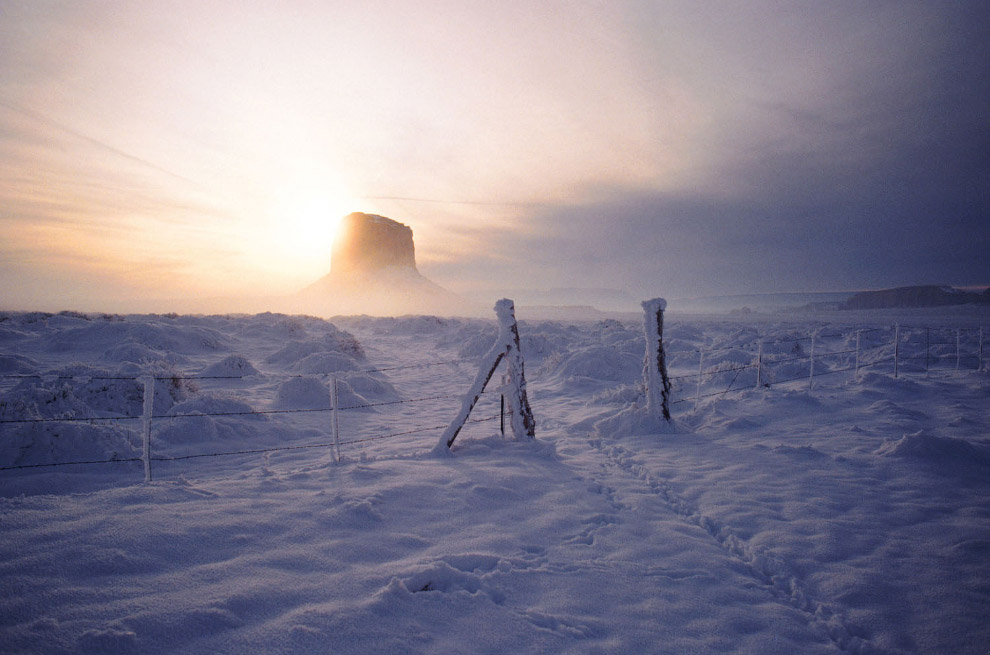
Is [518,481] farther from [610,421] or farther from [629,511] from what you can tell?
[610,421]

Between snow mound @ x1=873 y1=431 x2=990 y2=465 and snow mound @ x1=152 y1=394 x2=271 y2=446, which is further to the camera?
snow mound @ x1=152 y1=394 x2=271 y2=446

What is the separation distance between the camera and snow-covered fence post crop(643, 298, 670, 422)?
27.2 feet

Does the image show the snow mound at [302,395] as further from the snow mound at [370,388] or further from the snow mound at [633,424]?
the snow mound at [633,424]

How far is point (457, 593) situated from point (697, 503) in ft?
10.9

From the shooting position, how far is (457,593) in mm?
3207

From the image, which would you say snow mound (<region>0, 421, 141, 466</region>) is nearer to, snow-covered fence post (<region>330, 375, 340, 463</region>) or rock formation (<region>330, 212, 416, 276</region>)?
snow-covered fence post (<region>330, 375, 340, 463</region>)

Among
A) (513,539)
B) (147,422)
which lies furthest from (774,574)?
(147,422)

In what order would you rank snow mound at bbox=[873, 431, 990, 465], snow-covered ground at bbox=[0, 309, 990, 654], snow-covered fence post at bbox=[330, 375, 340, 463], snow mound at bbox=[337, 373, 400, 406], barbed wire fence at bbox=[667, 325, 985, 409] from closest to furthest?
1. snow-covered ground at bbox=[0, 309, 990, 654]
2. snow mound at bbox=[873, 431, 990, 465]
3. snow-covered fence post at bbox=[330, 375, 340, 463]
4. barbed wire fence at bbox=[667, 325, 985, 409]
5. snow mound at bbox=[337, 373, 400, 406]

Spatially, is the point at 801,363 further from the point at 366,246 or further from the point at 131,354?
the point at 366,246

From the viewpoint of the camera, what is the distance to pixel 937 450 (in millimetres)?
6055

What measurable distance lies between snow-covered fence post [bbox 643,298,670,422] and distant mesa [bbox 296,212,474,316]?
83.7 meters

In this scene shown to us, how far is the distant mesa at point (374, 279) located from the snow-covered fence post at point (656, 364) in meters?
83.7

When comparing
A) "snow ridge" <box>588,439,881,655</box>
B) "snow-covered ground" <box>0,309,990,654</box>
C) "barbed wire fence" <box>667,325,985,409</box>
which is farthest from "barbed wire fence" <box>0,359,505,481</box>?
"barbed wire fence" <box>667,325,985,409</box>

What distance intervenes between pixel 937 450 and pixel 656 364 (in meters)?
4.01
